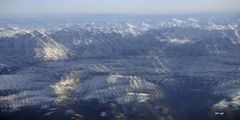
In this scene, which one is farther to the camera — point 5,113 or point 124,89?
point 124,89

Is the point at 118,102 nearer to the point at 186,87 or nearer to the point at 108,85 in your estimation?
the point at 108,85

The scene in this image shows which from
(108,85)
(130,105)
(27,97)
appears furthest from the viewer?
(108,85)

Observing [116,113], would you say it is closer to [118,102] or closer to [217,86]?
[118,102]

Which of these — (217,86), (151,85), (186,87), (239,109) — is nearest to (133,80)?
(151,85)

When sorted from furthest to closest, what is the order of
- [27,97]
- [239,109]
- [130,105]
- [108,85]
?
[108,85] → [27,97] → [130,105] → [239,109]

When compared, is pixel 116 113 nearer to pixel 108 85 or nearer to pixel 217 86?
pixel 108 85

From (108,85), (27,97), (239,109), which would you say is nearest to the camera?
(239,109)

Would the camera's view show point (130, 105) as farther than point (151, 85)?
No

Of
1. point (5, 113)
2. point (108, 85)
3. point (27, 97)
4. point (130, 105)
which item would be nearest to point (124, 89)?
point (108, 85)
